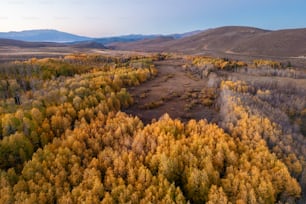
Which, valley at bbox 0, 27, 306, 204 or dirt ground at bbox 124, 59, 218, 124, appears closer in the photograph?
valley at bbox 0, 27, 306, 204

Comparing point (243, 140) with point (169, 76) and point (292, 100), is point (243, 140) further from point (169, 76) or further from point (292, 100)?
point (169, 76)

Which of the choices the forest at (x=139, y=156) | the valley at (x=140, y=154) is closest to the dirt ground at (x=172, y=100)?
the valley at (x=140, y=154)

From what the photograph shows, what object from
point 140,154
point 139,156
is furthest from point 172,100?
point 139,156

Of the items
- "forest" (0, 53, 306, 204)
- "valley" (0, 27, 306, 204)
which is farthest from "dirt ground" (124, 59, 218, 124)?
"forest" (0, 53, 306, 204)

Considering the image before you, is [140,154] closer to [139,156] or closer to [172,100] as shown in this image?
[139,156]

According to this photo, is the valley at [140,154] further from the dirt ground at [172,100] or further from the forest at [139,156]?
the dirt ground at [172,100]

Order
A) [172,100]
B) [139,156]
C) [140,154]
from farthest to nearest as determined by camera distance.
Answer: [172,100] < [140,154] < [139,156]

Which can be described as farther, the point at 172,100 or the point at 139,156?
the point at 172,100

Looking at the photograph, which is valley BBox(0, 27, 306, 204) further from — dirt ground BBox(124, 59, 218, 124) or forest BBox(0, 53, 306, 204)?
dirt ground BBox(124, 59, 218, 124)
